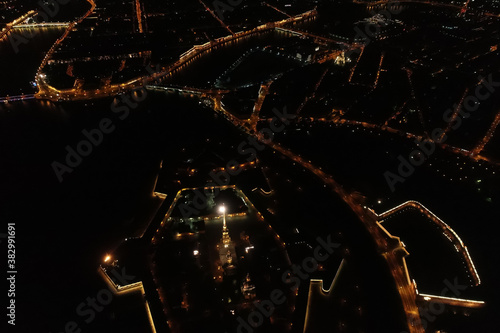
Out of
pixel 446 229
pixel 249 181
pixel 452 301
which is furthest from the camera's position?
pixel 249 181

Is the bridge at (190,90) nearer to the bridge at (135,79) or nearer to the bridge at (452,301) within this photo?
the bridge at (135,79)

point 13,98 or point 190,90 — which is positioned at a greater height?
point 13,98

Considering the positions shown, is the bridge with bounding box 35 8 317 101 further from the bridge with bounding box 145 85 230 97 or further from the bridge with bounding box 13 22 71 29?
the bridge with bounding box 13 22 71 29

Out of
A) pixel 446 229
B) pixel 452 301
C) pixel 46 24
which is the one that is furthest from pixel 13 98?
pixel 452 301

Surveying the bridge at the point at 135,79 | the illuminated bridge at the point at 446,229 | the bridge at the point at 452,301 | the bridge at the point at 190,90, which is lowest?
the bridge at the point at 452,301

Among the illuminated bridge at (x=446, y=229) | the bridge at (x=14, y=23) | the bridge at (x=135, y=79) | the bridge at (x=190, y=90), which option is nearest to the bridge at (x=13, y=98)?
the bridge at (x=135, y=79)

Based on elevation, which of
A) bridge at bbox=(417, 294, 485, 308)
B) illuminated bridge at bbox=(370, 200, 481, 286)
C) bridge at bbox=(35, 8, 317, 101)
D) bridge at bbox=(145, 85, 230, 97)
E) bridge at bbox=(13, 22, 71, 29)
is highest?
bridge at bbox=(13, 22, 71, 29)

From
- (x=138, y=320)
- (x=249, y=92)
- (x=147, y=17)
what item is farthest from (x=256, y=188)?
(x=147, y=17)

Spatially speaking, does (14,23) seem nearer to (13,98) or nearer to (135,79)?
(13,98)

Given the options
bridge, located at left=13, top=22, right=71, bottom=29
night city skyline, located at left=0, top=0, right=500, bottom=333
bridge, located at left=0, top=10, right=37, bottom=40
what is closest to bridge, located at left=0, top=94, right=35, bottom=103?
night city skyline, located at left=0, top=0, right=500, bottom=333

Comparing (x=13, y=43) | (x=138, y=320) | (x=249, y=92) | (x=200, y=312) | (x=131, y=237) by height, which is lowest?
(x=200, y=312)

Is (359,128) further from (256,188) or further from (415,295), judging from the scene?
(415,295)
